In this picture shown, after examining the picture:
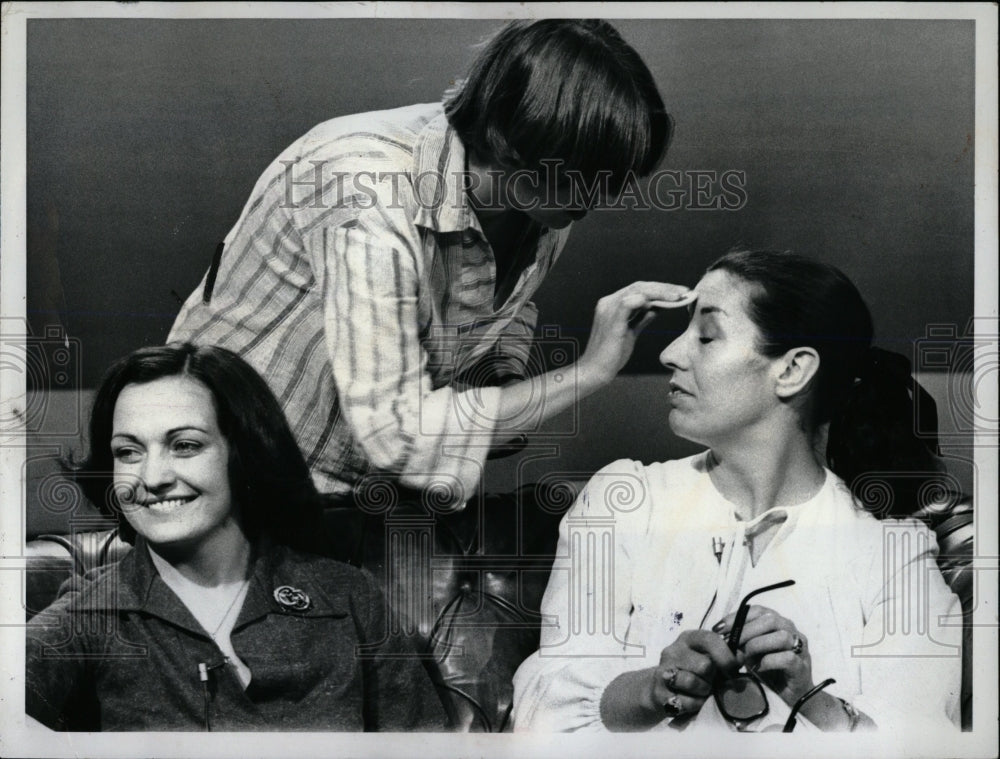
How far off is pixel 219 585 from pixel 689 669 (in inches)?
59.9

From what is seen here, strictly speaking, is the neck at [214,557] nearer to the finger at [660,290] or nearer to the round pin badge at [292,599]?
the round pin badge at [292,599]

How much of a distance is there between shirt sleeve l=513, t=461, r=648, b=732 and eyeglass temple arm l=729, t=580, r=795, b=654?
0.30m

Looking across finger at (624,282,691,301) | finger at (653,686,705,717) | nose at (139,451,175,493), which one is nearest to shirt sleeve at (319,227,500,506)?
nose at (139,451,175,493)

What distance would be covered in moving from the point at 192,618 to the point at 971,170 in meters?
2.95

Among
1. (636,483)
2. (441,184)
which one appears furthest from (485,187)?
(636,483)

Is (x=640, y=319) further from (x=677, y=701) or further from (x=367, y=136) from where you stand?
(x=677, y=701)

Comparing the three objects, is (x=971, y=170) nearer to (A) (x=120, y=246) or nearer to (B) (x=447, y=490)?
(B) (x=447, y=490)

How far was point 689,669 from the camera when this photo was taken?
3.58m

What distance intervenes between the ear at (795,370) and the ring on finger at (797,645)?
77cm

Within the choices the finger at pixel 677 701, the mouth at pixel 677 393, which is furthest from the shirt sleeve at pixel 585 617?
the mouth at pixel 677 393

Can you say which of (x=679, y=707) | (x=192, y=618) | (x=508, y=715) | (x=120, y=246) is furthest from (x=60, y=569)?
(x=679, y=707)

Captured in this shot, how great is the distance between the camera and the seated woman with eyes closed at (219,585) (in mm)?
3600

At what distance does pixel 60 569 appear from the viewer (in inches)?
146

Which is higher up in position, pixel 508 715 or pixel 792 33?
pixel 792 33
